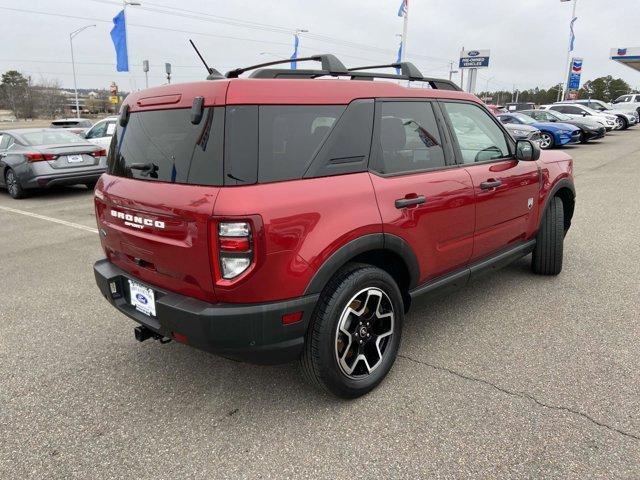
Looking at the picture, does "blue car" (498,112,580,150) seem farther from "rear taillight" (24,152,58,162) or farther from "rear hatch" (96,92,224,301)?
"rear hatch" (96,92,224,301)

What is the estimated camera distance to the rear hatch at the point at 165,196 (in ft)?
7.33

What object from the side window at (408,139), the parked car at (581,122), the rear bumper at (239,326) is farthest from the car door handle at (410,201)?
the parked car at (581,122)

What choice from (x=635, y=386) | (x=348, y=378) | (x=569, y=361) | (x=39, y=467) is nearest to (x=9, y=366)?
(x=39, y=467)

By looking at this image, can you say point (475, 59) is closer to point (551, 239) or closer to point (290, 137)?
point (551, 239)

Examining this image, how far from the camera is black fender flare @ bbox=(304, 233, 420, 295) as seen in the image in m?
2.37

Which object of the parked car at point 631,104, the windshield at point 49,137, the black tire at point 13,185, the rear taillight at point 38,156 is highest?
the parked car at point 631,104

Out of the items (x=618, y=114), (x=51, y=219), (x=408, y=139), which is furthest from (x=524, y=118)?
(x=408, y=139)

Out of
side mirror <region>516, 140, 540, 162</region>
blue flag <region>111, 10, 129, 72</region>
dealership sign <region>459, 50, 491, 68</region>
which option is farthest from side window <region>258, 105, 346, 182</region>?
dealership sign <region>459, 50, 491, 68</region>

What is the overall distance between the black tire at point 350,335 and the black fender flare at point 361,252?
4.5 inches

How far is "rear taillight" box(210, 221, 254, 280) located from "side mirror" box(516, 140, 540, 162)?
264 cm

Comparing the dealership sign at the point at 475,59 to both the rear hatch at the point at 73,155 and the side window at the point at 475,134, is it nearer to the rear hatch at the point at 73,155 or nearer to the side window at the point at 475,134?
the rear hatch at the point at 73,155

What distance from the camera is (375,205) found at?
261cm

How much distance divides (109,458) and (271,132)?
1765 millimetres

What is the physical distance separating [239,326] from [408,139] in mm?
1603
